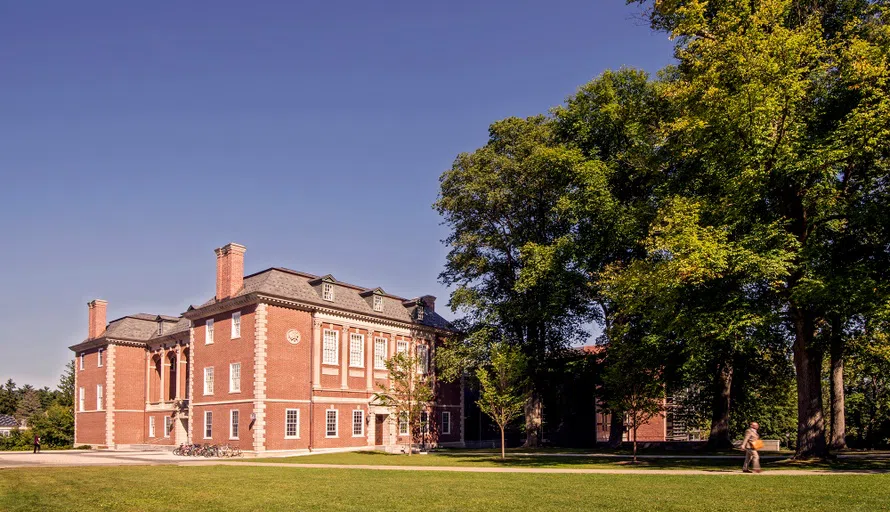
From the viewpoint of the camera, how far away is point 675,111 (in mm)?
30000

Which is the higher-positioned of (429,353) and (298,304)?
(298,304)

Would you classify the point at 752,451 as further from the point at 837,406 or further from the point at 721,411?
the point at 721,411

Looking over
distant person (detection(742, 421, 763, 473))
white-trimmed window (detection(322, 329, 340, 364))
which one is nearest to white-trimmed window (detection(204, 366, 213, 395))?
white-trimmed window (detection(322, 329, 340, 364))

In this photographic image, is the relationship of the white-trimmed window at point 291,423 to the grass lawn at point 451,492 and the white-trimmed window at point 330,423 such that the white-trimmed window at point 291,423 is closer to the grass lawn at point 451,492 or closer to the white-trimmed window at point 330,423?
the white-trimmed window at point 330,423

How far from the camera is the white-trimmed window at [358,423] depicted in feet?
153

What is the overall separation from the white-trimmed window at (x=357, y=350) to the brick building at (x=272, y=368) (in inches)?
2.8

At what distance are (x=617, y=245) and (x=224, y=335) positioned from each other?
24.7 metres

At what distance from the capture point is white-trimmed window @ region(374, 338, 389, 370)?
160 feet

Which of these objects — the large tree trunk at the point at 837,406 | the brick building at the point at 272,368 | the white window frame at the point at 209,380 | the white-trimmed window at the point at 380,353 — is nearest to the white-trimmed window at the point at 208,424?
the brick building at the point at 272,368

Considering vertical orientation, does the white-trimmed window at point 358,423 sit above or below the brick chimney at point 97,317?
below

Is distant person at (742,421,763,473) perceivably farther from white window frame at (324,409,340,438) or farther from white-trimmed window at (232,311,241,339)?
white-trimmed window at (232,311,241,339)

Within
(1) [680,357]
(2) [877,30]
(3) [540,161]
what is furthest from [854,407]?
(2) [877,30]

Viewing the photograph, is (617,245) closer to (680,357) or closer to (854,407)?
(680,357)

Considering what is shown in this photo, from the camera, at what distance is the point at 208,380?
45875 millimetres
